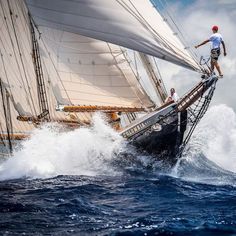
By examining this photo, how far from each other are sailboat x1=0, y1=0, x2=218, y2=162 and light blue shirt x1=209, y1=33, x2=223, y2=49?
2.86ft

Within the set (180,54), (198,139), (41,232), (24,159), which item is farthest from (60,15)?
(198,139)

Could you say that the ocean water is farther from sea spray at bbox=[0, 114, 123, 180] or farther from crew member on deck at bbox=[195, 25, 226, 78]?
crew member on deck at bbox=[195, 25, 226, 78]

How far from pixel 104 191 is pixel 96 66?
9698mm

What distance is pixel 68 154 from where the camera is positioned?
57.7 feet

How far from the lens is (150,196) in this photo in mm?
11469

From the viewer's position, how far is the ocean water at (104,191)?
8.29 metres

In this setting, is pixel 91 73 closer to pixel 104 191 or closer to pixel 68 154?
pixel 68 154

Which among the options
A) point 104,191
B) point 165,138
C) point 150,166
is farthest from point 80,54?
point 104,191

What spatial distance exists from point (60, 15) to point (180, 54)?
4.78 m

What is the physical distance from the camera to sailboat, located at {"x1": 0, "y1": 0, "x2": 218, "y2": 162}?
583 inches

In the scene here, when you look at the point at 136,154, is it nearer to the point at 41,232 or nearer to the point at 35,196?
the point at 35,196

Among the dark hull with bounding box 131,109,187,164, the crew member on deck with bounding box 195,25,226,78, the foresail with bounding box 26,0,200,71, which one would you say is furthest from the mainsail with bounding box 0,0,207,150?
the dark hull with bounding box 131,109,187,164

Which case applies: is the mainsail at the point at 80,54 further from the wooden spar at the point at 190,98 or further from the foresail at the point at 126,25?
the wooden spar at the point at 190,98

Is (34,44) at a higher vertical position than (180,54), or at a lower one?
higher
